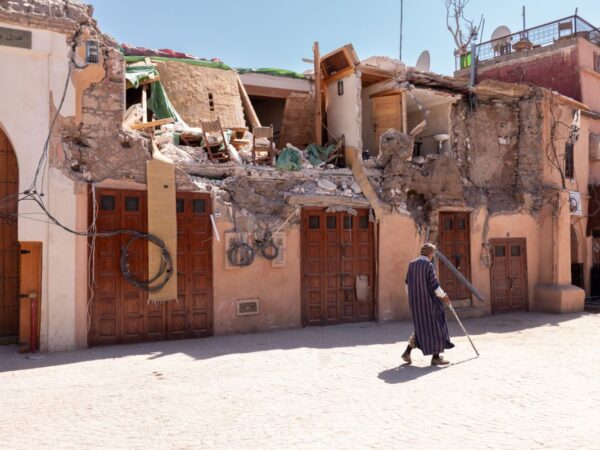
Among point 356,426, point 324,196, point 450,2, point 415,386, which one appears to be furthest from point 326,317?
point 450,2

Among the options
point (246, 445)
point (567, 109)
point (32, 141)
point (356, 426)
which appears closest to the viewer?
point (246, 445)

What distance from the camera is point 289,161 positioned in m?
10.3

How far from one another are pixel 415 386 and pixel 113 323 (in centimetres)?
491

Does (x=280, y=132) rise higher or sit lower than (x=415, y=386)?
higher

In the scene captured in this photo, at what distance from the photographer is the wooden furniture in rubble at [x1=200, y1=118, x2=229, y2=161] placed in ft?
32.7

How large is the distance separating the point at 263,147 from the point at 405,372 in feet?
19.7

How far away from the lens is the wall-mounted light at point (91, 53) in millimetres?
8281

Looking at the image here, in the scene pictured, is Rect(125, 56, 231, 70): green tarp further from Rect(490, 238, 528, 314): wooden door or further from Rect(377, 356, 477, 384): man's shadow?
Rect(377, 356, 477, 384): man's shadow

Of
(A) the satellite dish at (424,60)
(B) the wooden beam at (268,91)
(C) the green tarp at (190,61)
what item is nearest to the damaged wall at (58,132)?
(C) the green tarp at (190,61)

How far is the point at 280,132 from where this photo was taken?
13.3 meters

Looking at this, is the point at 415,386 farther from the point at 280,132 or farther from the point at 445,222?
the point at 280,132

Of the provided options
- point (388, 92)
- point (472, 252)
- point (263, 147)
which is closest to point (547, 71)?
point (388, 92)

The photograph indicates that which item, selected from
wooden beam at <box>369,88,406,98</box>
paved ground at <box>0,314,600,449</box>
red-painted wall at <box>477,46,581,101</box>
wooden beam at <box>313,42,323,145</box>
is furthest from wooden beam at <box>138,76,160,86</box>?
red-painted wall at <box>477,46,581,101</box>

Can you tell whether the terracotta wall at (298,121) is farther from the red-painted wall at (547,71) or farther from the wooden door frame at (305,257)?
the red-painted wall at (547,71)
